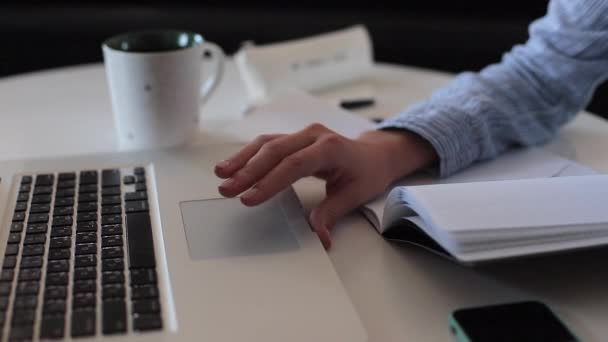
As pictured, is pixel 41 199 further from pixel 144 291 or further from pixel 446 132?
pixel 446 132

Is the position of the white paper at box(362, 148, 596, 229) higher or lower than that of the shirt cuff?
lower

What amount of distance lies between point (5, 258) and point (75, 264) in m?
0.06

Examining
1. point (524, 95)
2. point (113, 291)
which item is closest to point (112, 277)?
point (113, 291)

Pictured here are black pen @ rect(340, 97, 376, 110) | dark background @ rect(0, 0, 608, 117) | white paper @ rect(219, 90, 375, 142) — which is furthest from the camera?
dark background @ rect(0, 0, 608, 117)

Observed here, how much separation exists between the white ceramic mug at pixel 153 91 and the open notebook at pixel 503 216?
12.0 inches

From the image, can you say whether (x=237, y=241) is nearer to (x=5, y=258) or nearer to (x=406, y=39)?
(x=5, y=258)

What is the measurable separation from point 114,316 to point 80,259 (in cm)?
8

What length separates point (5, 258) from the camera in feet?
1.57

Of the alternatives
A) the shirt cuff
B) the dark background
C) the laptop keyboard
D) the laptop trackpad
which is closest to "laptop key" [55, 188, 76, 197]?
the laptop keyboard

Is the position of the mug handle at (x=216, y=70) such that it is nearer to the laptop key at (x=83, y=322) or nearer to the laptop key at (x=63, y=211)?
the laptop key at (x=63, y=211)

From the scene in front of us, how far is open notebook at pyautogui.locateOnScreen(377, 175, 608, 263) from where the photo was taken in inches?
17.5

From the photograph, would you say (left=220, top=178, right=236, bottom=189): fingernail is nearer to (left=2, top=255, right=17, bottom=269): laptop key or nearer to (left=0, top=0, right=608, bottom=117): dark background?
(left=2, top=255, right=17, bottom=269): laptop key

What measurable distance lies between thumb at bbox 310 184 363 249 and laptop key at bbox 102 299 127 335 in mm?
181

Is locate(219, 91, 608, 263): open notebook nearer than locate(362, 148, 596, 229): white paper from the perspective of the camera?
Yes
